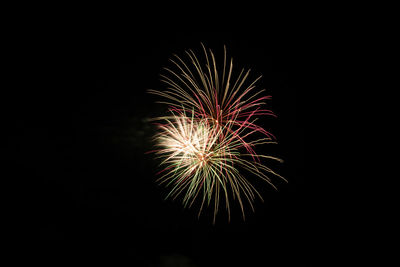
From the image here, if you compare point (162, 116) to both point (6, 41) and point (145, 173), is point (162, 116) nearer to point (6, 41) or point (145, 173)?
point (145, 173)

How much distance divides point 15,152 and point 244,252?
4.21m

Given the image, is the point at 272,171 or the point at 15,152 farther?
the point at 15,152

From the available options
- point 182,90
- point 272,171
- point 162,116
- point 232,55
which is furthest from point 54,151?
point 272,171

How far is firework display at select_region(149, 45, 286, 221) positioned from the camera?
3312 mm

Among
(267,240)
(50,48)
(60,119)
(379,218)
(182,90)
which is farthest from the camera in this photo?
(379,218)

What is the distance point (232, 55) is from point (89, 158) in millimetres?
2772

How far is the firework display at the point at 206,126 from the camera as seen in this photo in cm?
331

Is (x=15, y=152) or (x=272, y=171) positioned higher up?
(x=272, y=171)

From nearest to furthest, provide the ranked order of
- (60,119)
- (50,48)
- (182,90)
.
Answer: (182,90) < (50,48) < (60,119)

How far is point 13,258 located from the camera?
3859mm

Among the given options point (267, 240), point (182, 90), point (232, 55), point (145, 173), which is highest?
point (232, 55)

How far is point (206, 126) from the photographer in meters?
3.26

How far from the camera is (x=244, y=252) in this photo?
4246mm

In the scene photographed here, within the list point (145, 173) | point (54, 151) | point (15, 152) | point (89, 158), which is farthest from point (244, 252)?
point (15, 152)
